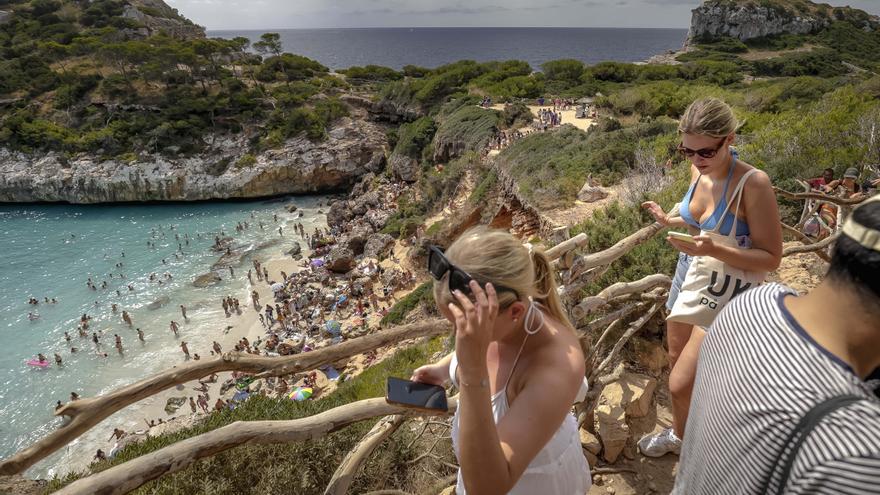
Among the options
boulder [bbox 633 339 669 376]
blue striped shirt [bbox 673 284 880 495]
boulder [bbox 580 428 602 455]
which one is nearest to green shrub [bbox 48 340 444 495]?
boulder [bbox 580 428 602 455]

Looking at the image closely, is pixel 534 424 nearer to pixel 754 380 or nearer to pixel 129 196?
pixel 754 380

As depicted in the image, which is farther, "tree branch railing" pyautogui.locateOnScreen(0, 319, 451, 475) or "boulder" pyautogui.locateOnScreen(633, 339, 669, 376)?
"boulder" pyautogui.locateOnScreen(633, 339, 669, 376)

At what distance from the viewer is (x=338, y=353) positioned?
2.08 m

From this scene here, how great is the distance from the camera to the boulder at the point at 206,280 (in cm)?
2059

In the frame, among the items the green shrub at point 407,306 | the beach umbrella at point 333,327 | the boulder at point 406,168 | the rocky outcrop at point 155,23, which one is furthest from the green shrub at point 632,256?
the rocky outcrop at point 155,23

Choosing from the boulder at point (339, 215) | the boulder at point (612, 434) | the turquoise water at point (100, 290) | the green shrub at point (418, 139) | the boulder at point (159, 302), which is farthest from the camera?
the green shrub at point (418, 139)

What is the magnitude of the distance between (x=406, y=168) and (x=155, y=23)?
47.0m

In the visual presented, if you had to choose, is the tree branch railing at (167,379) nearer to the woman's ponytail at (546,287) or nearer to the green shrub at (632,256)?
the woman's ponytail at (546,287)

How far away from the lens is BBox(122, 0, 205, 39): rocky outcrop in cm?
5041

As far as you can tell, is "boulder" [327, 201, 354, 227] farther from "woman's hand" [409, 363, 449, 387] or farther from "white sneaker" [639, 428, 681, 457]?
"woman's hand" [409, 363, 449, 387]

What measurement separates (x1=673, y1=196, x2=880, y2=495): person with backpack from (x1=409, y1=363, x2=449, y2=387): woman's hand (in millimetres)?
1019

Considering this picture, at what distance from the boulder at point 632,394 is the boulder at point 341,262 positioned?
1797cm

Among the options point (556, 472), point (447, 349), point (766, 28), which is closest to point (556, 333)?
point (556, 472)

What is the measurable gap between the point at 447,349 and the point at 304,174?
29.1 meters
